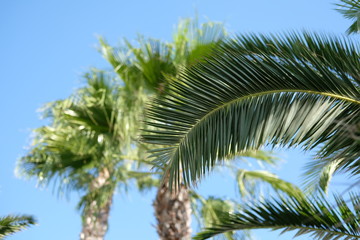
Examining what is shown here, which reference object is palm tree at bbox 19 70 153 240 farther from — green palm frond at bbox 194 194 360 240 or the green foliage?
green palm frond at bbox 194 194 360 240

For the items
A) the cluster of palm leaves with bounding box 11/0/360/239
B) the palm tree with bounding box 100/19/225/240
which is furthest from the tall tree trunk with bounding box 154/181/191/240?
the cluster of palm leaves with bounding box 11/0/360/239

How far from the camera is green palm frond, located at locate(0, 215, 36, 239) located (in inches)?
206

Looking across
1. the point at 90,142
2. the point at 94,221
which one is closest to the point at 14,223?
the point at 90,142

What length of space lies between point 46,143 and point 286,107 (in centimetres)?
588

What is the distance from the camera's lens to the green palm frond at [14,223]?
523 cm

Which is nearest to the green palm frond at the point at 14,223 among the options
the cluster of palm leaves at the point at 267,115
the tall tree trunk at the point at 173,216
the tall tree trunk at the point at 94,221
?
the cluster of palm leaves at the point at 267,115

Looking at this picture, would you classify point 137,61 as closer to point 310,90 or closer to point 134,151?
point 134,151

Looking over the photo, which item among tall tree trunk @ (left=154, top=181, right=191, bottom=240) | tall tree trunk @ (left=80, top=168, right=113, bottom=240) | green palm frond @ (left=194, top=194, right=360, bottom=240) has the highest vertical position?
tall tree trunk @ (left=80, top=168, right=113, bottom=240)

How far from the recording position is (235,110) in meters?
3.70

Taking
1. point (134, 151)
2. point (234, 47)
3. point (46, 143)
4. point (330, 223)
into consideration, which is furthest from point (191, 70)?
point (46, 143)

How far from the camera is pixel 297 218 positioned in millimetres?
3479

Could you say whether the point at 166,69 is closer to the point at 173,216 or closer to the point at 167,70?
the point at 167,70

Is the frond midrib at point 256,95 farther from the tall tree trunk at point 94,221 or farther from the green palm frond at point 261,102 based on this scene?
the tall tree trunk at point 94,221

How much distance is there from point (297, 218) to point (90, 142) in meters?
5.02
